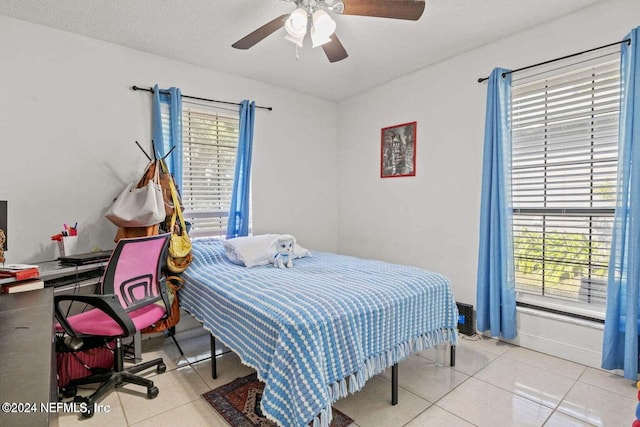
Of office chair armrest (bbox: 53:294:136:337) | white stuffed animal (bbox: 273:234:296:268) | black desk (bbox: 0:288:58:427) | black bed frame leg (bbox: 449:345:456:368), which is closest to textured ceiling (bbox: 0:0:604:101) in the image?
white stuffed animal (bbox: 273:234:296:268)

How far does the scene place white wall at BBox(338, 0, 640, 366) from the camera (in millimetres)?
2455

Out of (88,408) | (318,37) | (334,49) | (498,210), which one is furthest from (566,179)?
(88,408)

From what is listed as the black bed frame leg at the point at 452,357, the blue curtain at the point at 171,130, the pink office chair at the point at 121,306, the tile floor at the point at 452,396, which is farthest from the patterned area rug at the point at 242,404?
the blue curtain at the point at 171,130

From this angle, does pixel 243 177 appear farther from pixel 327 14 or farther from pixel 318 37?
pixel 327 14

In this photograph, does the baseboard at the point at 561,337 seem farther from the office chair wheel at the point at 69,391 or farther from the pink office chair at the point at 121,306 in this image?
the office chair wheel at the point at 69,391

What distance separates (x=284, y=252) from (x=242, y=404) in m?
1.14

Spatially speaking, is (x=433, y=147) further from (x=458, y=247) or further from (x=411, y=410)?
(x=411, y=410)

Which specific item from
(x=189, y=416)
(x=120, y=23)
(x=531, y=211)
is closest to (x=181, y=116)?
(x=120, y=23)

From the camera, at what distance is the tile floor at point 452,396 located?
6.03ft

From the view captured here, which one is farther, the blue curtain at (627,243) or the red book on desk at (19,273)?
the blue curtain at (627,243)

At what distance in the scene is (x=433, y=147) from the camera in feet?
10.9

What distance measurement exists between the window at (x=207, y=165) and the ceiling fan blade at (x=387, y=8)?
195cm

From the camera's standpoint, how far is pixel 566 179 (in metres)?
2.54

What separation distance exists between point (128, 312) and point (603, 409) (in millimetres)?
2851
